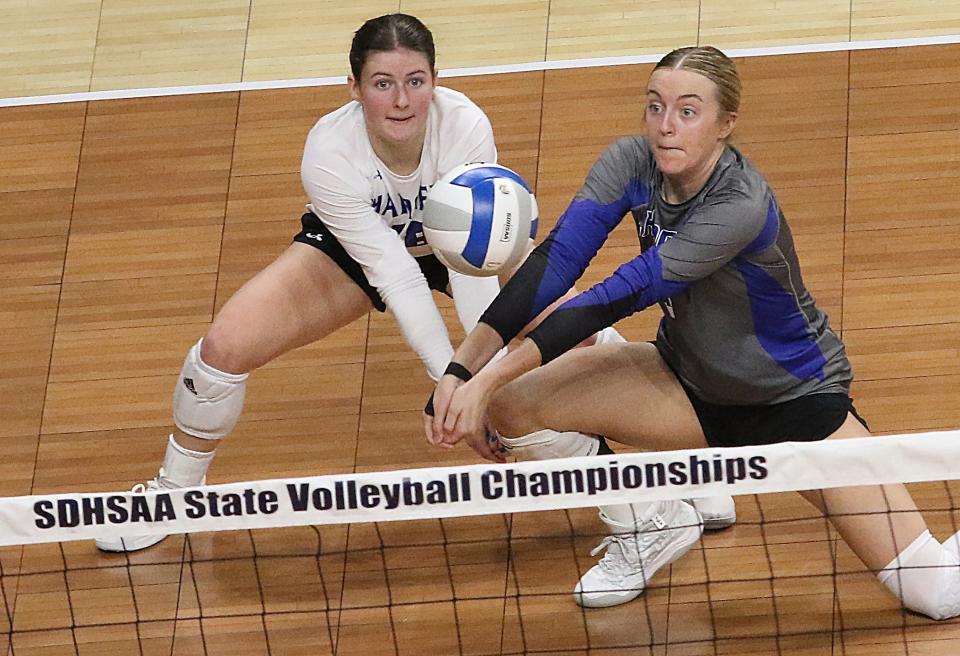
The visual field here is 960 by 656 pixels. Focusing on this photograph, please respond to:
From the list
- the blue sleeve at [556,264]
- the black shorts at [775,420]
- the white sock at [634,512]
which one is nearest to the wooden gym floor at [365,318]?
the white sock at [634,512]

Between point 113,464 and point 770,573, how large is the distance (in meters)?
2.12

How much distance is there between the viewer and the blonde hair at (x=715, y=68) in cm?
405

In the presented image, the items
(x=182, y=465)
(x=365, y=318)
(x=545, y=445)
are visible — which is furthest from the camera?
(x=365, y=318)

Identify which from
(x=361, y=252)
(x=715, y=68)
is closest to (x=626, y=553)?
(x=361, y=252)

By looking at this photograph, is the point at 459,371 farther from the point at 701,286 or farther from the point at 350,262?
the point at 350,262

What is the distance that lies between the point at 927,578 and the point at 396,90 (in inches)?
77.6

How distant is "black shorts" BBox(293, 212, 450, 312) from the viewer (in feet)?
15.9

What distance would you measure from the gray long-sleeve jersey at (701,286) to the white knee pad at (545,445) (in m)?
0.37

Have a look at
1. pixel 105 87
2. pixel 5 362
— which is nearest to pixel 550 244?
pixel 5 362

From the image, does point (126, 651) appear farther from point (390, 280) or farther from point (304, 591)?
point (390, 280)

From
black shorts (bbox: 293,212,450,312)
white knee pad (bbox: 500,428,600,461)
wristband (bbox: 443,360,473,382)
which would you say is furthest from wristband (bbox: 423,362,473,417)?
black shorts (bbox: 293,212,450,312)

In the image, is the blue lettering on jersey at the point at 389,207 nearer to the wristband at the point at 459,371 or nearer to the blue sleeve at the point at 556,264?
the blue sleeve at the point at 556,264

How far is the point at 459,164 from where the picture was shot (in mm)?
4754

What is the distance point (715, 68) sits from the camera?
4062 millimetres
